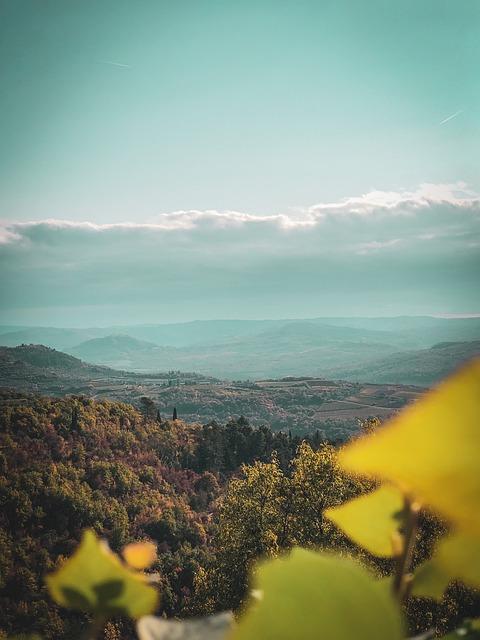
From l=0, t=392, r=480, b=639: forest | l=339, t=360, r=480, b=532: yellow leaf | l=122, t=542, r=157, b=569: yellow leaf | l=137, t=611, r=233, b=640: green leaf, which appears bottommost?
l=0, t=392, r=480, b=639: forest

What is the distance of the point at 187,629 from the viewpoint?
2.19 feet

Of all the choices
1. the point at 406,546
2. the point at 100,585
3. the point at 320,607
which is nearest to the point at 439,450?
the point at 320,607

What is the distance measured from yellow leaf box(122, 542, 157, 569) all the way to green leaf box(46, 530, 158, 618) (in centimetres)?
5

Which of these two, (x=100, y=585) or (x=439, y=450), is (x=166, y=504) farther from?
(x=439, y=450)

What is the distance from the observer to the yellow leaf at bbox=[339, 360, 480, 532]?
1.26 feet

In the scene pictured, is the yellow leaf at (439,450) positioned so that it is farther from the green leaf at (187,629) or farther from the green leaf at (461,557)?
the green leaf at (187,629)

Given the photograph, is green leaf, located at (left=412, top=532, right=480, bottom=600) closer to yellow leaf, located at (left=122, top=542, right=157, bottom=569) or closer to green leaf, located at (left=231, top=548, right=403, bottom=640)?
green leaf, located at (left=231, top=548, right=403, bottom=640)

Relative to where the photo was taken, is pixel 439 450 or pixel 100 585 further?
pixel 100 585

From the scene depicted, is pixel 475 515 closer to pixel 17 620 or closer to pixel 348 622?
pixel 348 622

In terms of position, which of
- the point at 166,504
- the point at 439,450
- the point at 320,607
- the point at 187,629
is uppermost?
the point at 439,450

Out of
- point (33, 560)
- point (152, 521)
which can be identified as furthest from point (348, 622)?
point (152, 521)

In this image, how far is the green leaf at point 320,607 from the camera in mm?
500

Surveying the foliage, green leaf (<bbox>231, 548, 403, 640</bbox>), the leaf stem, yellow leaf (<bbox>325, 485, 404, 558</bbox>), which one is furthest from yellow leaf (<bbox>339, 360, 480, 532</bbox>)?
yellow leaf (<bbox>325, 485, 404, 558</bbox>)

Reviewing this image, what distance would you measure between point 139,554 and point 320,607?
364 millimetres
